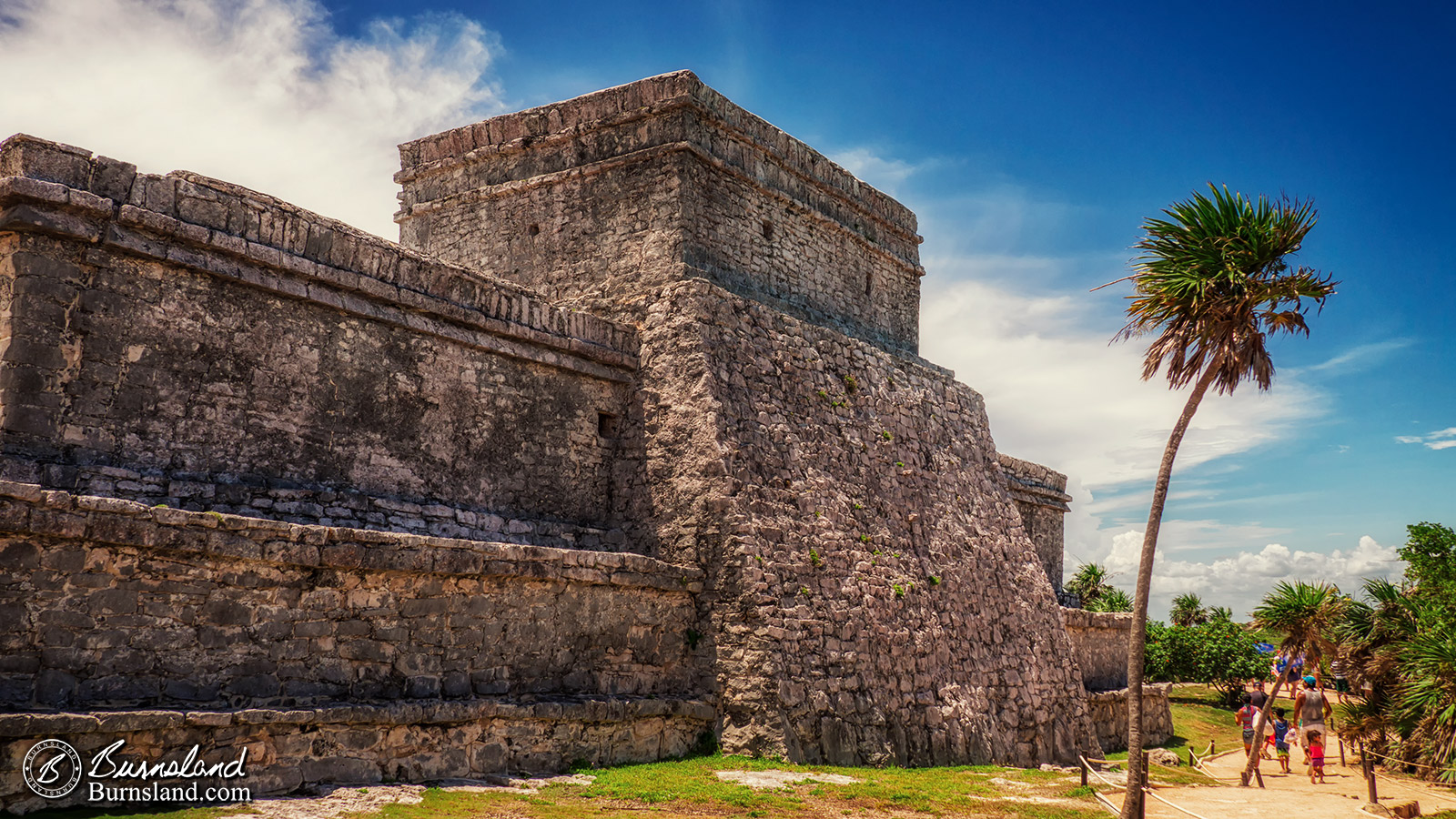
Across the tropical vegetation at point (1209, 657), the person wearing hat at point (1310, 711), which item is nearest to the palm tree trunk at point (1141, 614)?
the person wearing hat at point (1310, 711)

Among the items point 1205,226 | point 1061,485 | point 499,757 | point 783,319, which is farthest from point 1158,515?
point 1061,485

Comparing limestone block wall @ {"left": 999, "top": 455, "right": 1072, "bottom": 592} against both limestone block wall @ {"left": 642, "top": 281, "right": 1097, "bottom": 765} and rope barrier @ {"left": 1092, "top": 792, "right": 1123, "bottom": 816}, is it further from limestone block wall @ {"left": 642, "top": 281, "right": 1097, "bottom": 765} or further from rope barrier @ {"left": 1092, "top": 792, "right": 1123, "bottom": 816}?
rope barrier @ {"left": 1092, "top": 792, "right": 1123, "bottom": 816}

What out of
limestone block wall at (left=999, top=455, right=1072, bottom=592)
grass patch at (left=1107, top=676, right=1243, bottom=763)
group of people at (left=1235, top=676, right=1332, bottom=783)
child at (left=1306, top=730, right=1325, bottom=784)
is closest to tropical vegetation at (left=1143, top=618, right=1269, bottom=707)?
grass patch at (left=1107, top=676, right=1243, bottom=763)

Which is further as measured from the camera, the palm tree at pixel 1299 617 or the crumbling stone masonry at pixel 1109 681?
the crumbling stone masonry at pixel 1109 681

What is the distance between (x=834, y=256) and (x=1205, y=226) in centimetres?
617

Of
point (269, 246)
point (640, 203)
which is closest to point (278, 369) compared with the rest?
point (269, 246)

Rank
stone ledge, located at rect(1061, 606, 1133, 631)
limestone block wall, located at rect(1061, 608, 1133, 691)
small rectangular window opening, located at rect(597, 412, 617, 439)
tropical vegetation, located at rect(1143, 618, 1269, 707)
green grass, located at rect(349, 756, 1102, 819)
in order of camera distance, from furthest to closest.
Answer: tropical vegetation, located at rect(1143, 618, 1269, 707) → limestone block wall, located at rect(1061, 608, 1133, 691) → stone ledge, located at rect(1061, 606, 1133, 631) → small rectangular window opening, located at rect(597, 412, 617, 439) → green grass, located at rect(349, 756, 1102, 819)

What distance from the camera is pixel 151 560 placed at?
7.28 metres

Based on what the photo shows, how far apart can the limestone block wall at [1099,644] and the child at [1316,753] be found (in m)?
3.45

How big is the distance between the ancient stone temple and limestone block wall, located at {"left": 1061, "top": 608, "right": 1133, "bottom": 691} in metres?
1.90

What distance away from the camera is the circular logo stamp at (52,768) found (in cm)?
639

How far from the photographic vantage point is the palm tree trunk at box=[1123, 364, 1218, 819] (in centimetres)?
879

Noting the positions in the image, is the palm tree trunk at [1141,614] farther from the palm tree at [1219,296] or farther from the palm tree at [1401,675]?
the palm tree at [1401,675]

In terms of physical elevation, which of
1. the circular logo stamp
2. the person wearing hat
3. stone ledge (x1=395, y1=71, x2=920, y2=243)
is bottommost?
the circular logo stamp
